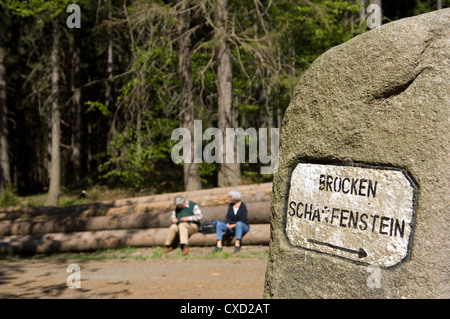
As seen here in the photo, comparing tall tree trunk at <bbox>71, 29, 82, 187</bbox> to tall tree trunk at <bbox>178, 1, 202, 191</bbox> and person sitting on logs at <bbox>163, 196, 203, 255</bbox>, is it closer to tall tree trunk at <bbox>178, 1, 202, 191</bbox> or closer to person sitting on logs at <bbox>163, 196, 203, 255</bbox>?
tall tree trunk at <bbox>178, 1, 202, 191</bbox>

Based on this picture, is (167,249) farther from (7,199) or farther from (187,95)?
(7,199)

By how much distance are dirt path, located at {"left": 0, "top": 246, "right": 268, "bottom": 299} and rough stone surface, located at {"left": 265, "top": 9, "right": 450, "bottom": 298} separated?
312 centimetres

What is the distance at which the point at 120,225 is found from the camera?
10883 millimetres

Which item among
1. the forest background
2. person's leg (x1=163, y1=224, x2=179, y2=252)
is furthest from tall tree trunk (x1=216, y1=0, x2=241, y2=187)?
person's leg (x1=163, y1=224, x2=179, y2=252)

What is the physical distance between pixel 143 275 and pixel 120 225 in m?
3.44

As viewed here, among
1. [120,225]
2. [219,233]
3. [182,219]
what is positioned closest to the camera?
[219,233]

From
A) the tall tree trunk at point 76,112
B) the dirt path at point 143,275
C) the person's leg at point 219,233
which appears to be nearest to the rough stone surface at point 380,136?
the dirt path at point 143,275

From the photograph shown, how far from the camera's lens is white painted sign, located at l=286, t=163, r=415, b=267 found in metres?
2.82

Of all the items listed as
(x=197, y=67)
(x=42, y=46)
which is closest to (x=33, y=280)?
(x=197, y=67)

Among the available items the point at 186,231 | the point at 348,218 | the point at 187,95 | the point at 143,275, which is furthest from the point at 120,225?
the point at 348,218

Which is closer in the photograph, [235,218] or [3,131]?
[235,218]

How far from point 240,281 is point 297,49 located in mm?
12404

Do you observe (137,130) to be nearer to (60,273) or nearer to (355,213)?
(60,273)

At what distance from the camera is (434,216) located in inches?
105
